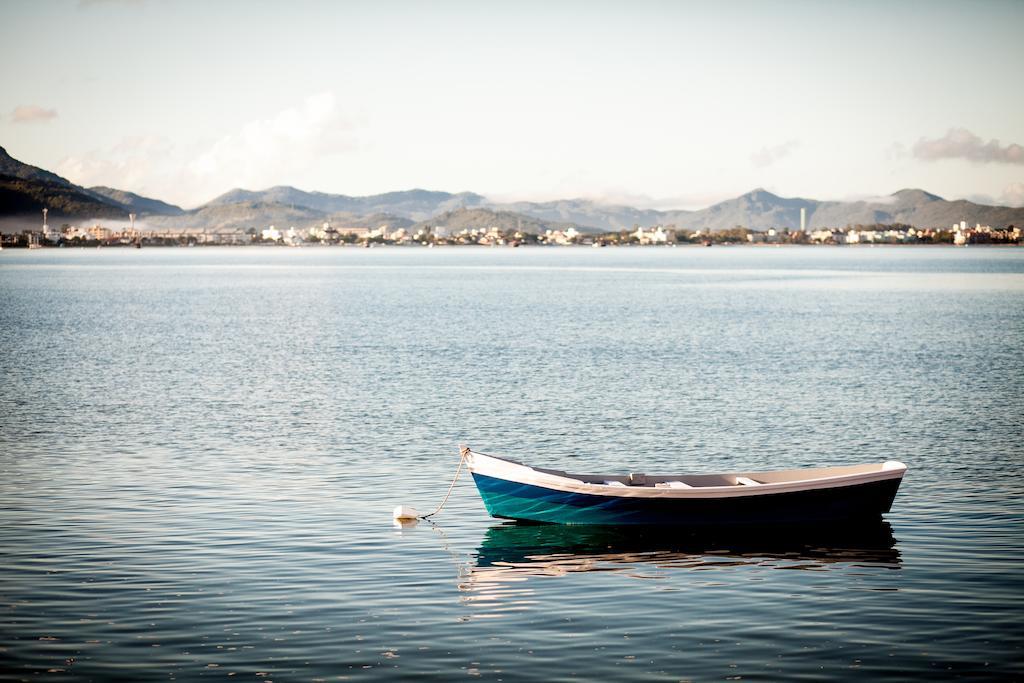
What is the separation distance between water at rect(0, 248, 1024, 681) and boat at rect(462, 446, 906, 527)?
2.18 feet

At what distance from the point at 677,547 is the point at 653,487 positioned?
65.6 inches

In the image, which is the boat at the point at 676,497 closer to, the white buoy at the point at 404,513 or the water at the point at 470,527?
the water at the point at 470,527

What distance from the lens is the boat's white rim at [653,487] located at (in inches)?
1148

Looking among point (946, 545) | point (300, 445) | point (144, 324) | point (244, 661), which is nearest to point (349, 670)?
point (244, 661)

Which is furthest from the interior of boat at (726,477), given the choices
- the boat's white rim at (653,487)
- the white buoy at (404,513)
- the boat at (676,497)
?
the white buoy at (404,513)

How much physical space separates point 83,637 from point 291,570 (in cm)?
567

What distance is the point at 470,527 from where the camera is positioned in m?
31.7

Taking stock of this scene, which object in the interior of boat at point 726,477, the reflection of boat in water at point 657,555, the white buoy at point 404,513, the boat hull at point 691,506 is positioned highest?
the interior of boat at point 726,477

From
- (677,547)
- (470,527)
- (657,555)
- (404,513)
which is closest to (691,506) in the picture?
(677,547)

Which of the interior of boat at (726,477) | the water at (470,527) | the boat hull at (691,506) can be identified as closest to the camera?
the water at (470,527)

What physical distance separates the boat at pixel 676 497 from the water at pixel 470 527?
0.67 m

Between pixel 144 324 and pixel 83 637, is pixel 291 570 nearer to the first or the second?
pixel 83 637

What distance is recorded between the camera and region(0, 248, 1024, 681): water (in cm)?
2145

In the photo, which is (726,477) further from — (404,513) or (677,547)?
(404,513)
